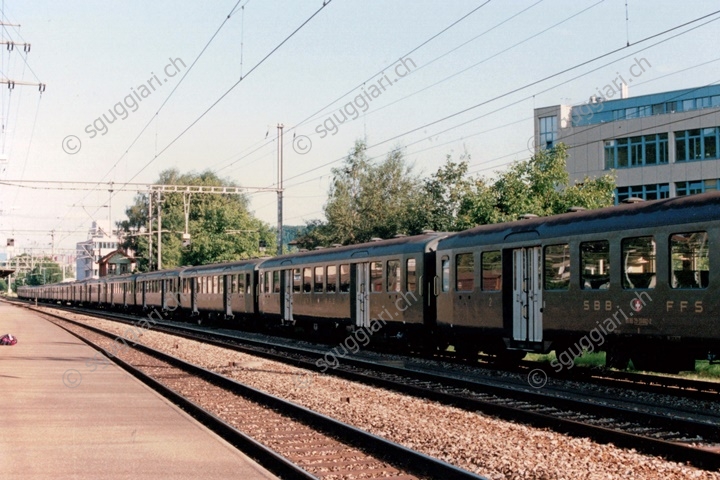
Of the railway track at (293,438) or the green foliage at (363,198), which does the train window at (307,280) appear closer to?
the railway track at (293,438)

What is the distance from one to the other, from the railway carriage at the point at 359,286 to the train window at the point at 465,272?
5.38ft

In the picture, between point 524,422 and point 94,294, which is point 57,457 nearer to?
point 524,422

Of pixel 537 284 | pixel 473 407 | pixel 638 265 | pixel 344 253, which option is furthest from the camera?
pixel 344 253

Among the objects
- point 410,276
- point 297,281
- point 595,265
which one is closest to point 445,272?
point 410,276

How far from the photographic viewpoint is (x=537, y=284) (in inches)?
668

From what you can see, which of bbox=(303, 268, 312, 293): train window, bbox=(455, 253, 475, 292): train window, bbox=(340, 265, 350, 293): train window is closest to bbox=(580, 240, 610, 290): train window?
Result: bbox=(455, 253, 475, 292): train window

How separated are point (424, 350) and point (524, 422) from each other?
12248 mm

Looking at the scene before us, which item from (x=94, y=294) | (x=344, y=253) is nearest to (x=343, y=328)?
(x=344, y=253)

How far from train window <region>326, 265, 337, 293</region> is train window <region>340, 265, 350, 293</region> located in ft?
1.64

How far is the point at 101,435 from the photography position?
10000 millimetres

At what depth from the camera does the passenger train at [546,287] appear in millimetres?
13289

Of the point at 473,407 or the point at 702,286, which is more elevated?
the point at 702,286

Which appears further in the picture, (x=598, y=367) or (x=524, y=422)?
(x=598, y=367)

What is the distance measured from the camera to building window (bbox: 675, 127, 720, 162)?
188 ft
